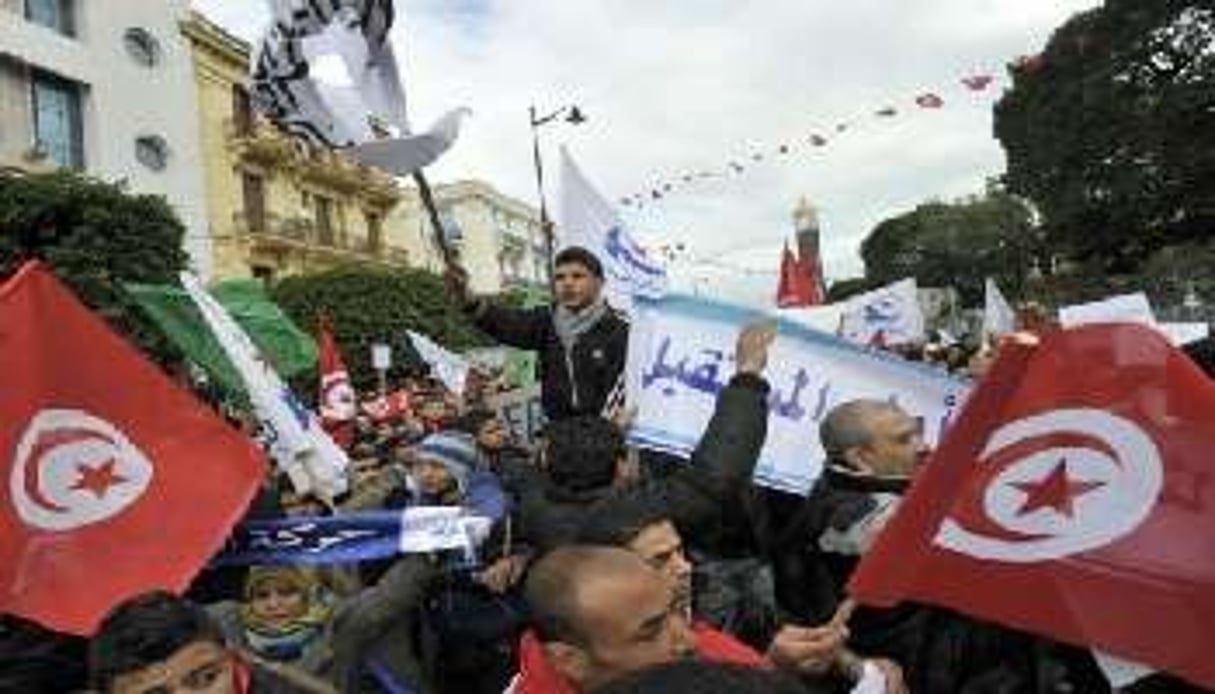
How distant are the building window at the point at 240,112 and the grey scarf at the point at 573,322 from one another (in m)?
48.9

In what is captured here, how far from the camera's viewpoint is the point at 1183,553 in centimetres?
304

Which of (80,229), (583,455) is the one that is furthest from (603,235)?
(80,229)

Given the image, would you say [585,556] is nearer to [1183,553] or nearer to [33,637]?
[1183,553]

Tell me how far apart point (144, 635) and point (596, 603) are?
3.11 ft

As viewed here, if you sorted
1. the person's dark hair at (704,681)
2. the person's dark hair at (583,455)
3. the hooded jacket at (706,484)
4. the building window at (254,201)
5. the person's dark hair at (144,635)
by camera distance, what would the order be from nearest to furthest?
the person's dark hair at (704,681), the person's dark hair at (144,635), the hooded jacket at (706,484), the person's dark hair at (583,455), the building window at (254,201)

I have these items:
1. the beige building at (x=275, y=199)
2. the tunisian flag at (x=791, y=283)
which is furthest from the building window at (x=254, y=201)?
the tunisian flag at (x=791, y=283)

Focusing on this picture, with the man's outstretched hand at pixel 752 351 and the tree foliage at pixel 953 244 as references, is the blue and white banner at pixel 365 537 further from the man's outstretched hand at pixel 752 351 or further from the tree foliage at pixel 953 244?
the tree foliage at pixel 953 244

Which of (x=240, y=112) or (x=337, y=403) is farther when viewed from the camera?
(x=240, y=112)

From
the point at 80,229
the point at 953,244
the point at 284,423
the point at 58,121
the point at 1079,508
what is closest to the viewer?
the point at 1079,508

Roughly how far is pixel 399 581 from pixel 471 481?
0.85m

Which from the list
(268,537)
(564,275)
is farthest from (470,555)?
(564,275)

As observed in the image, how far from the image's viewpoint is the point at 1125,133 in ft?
132

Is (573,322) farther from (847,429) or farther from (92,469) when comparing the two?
(847,429)

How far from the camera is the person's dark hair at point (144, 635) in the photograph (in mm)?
3340
